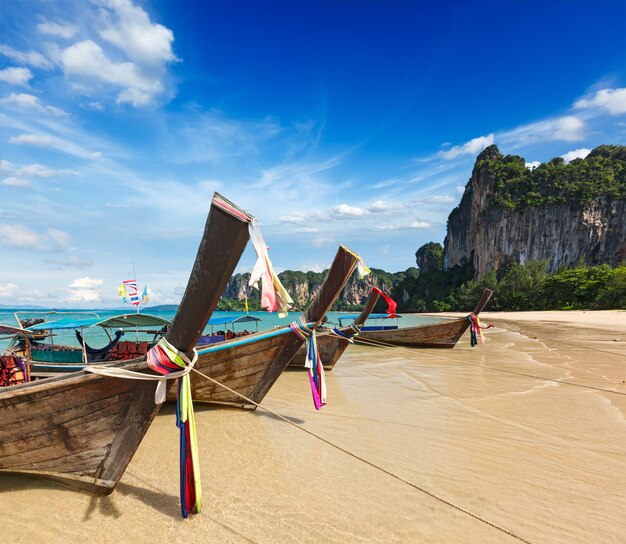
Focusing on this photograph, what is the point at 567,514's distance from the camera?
12.7 feet

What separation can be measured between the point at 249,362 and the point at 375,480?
3003mm

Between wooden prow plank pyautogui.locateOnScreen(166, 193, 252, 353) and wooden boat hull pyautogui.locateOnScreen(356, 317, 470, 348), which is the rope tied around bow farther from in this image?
wooden boat hull pyautogui.locateOnScreen(356, 317, 470, 348)

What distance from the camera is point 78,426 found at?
3.83 metres

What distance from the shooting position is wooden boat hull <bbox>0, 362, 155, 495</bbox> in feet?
12.1

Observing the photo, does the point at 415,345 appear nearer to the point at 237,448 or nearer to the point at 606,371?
the point at 606,371

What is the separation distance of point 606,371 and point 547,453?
776cm

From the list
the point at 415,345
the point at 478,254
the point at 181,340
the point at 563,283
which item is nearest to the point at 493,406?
the point at 181,340

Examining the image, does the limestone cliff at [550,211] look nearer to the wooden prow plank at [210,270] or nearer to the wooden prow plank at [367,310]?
the wooden prow plank at [367,310]

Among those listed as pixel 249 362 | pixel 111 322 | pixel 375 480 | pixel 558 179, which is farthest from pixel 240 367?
pixel 558 179

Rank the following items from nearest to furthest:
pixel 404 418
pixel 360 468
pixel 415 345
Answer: pixel 360 468 < pixel 404 418 < pixel 415 345

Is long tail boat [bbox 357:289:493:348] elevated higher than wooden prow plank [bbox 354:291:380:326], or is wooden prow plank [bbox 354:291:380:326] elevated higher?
wooden prow plank [bbox 354:291:380:326]

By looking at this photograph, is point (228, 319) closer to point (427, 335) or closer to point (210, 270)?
point (427, 335)

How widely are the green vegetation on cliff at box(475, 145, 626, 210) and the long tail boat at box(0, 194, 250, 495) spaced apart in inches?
3078

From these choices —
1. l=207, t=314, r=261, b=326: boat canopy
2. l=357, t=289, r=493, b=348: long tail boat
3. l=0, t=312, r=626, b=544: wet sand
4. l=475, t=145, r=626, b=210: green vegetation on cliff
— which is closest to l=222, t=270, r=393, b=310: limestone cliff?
l=475, t=145, r=626, b=210: green vegetation on cliff
